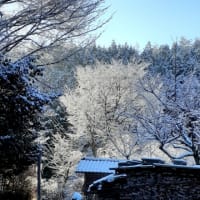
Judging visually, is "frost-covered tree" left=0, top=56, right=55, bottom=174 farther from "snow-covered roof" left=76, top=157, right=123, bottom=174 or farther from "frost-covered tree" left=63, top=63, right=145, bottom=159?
"frost-covered tree" left=63, top=63, right=145, bottom=159

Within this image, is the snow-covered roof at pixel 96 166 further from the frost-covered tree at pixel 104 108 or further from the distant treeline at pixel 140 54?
the distant treeline at pixel 140 54

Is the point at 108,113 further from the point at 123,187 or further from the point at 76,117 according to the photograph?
the point at 123,187

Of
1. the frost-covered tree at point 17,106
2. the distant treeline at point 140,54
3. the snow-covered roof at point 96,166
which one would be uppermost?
the distant treeline at point 140,54

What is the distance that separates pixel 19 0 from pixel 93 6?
1949mm

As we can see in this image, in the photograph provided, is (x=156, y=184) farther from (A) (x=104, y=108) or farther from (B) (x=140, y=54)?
(B) (x=140, y=54)

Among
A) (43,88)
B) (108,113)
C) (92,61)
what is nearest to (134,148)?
(108,113)

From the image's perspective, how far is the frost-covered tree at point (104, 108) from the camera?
26.1m

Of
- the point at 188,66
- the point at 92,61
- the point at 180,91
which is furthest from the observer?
the point at 92,61

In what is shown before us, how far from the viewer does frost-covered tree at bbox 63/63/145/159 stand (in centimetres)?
2614

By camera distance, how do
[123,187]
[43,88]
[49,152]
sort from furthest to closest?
[49,152] → [43,88] → [123,187]

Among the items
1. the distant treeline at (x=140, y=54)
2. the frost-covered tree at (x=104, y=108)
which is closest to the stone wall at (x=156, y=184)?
the distant treeline at (x=140, y=54)

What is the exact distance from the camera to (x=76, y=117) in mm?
28188

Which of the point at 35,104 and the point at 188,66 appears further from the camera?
the point at 188,66

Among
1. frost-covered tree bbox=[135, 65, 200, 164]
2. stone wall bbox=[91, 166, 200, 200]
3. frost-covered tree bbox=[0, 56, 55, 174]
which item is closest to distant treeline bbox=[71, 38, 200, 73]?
frost-covered tree bbox=[135, 65, 200, 164]
